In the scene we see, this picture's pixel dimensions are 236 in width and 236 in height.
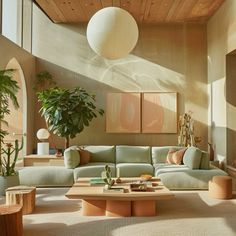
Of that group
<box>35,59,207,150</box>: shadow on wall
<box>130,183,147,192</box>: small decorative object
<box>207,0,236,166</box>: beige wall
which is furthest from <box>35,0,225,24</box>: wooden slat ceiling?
<box>130,183,147,192</box>: small decorative object

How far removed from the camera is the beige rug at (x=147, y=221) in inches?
156

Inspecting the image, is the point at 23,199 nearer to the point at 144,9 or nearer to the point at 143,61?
the point at 144,9

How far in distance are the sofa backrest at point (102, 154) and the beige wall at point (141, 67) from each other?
1.24 meters

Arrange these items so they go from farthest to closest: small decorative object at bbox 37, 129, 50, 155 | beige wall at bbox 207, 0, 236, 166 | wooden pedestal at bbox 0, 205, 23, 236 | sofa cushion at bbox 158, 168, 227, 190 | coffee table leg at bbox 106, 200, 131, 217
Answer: small decorative object at bbox 37, 129, 50, 155 → beige wall at bbox 207, 0, 236, 166 → sofa cushion at bbox 158, 168, 227, 190 → coffee table leg at bbox 106, 200, 131, 217 → wooden pedestal at bbox 0, 205, 23, 236

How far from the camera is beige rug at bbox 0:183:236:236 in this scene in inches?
156

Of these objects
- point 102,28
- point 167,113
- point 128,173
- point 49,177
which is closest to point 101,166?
point 128,173

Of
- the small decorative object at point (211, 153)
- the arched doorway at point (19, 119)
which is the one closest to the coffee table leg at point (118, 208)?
the small decorative object at point (211, 153)

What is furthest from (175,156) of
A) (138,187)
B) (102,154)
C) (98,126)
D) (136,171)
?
(98,126)

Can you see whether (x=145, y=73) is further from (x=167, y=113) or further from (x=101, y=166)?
(x=101, y=166)

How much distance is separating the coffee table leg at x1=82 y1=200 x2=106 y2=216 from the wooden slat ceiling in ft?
14.6

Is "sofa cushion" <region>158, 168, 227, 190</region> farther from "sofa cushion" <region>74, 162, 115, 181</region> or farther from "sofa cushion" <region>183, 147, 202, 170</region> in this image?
"sofa cushion" <region>74, 162, 115, 181</region>

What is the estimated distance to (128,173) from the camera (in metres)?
6.77

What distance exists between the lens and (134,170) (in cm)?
680

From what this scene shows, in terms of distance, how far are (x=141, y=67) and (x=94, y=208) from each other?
15.9ft
